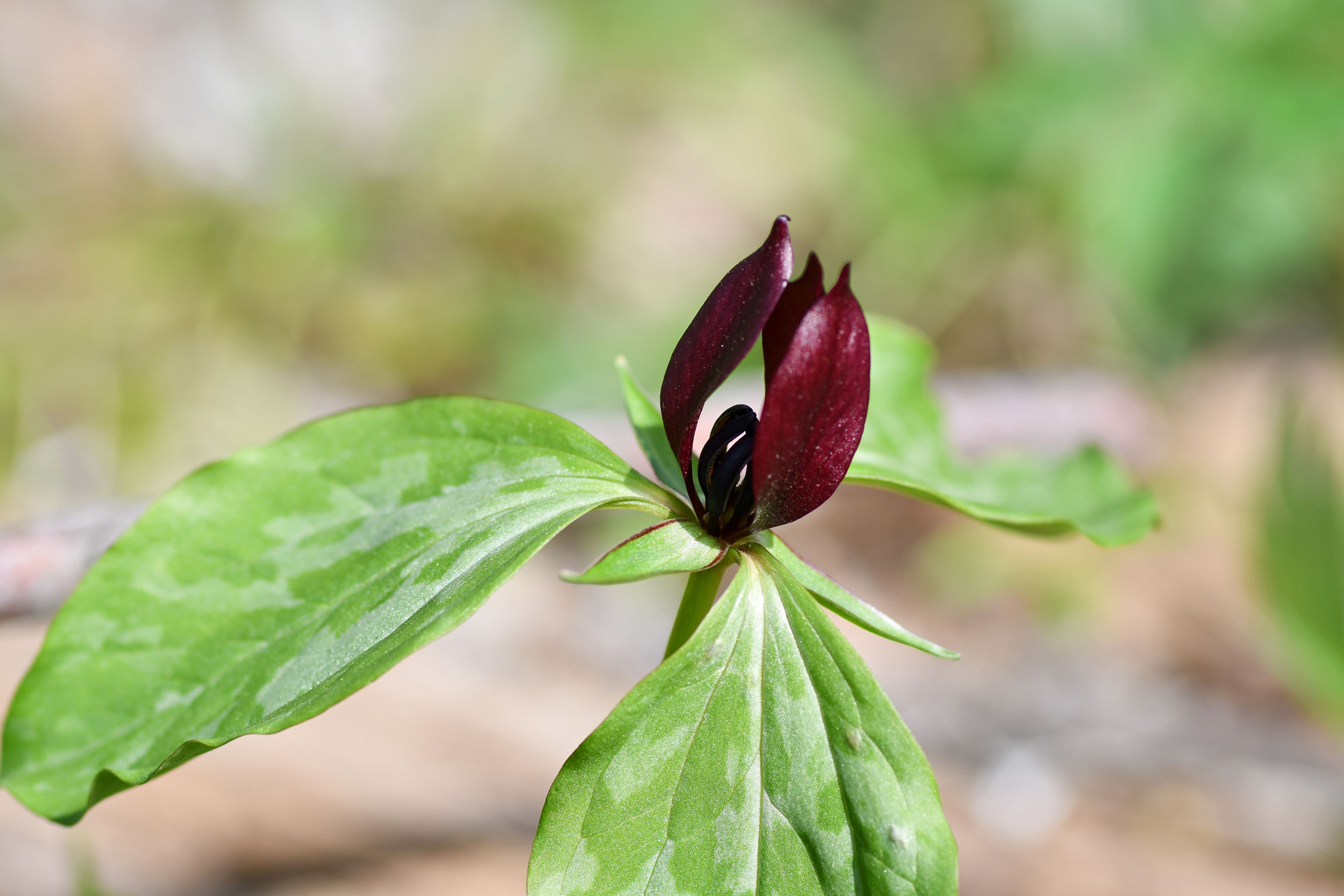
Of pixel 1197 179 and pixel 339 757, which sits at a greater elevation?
pixel 1197 179

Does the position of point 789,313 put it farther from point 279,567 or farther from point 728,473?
point 279,567

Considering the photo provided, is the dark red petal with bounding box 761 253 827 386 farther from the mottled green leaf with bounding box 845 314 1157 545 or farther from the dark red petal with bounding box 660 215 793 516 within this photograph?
the mottled green leaf with bounding box 845 314 1157 545

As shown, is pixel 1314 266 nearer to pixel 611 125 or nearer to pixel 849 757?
pixel 611 125

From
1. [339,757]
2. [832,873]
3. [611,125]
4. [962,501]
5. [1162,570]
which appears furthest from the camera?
[611,125]

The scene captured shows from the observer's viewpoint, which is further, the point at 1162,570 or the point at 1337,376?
the point at 1337,376

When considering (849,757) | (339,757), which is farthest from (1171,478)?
(849,757)

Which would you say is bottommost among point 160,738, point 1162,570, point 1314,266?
point 160,738

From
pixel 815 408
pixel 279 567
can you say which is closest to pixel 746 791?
pixel 815 408
